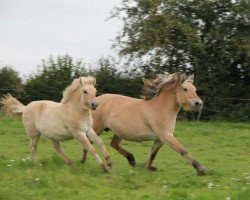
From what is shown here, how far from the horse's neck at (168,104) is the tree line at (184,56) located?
10807 mm

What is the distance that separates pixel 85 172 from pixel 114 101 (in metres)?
2.20

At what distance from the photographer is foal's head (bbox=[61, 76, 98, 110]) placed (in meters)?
10.0

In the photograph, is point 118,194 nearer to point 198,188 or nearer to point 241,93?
point 198,188

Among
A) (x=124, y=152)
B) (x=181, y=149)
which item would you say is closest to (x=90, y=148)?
(x=124, y=152)

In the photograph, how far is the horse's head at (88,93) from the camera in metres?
9.93

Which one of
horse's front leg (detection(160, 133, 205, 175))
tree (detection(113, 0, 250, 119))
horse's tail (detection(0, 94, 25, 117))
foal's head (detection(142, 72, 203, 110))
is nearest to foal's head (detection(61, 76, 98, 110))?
foal's head (detection(142, 72, 203, 110))

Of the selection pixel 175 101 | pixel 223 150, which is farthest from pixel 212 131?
pixel 175 101

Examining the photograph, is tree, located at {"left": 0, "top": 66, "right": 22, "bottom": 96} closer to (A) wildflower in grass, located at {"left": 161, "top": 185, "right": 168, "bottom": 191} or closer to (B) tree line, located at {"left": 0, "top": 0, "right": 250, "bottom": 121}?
(B) tree line, located at {"left": 0, "top": 0, "right": 250, "bottom": 121}

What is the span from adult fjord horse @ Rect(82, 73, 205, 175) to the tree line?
10.5 metres

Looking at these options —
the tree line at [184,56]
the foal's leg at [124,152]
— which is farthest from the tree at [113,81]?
the foal's leg at [124,152]

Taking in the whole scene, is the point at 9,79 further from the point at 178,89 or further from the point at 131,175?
the point at 131,175

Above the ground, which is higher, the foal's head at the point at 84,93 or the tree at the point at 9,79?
the foal's head at the point at 84,93

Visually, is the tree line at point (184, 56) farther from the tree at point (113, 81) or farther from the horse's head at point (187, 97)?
the horse's head at point (187, 97)

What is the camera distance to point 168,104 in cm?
1075
